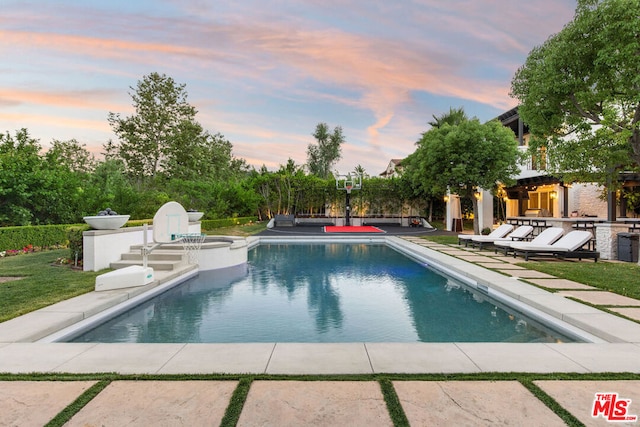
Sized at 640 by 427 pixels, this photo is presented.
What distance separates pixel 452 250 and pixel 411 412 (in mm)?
10680

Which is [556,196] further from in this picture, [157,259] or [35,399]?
[35,399]

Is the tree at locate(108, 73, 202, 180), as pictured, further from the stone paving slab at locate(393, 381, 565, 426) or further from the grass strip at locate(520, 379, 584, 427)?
the grass strip at locate(520, 379, 584, 427)

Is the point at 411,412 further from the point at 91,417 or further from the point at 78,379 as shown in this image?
the point at 78,379

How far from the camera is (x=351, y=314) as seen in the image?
18.4 ft

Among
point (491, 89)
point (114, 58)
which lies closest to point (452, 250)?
point (491, 89)

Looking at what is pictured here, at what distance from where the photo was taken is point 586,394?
8.57ft

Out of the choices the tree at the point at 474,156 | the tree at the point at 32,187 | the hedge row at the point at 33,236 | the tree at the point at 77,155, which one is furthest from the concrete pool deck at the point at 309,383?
the tree at the point at 77,155

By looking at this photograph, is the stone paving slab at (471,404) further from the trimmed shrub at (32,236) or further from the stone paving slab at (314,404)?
the trimmed shrub at (32,236)

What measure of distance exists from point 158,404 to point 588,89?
9.65 metres

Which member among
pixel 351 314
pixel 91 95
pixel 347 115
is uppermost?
pixel 347 115

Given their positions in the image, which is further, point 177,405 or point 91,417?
point 177,405

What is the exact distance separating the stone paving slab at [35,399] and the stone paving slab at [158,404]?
194 mm

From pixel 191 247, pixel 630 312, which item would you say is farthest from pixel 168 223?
pixel 630 312

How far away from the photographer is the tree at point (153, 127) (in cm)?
2777
